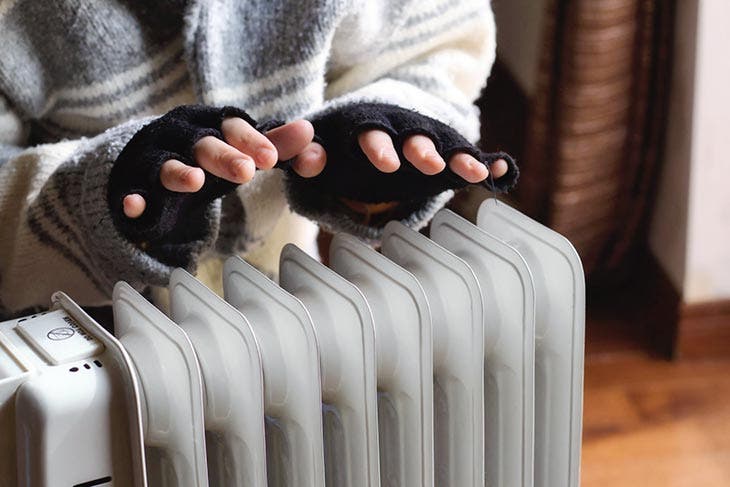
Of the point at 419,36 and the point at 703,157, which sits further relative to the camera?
the point at 703,157

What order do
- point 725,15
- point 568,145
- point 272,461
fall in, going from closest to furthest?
point 272,461 < point 725,15 < point 568,145

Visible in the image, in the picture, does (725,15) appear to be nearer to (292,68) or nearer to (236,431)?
(292,68)

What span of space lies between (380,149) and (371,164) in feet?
0.10

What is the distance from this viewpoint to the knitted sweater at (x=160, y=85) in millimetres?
801

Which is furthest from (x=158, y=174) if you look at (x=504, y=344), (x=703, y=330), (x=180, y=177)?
(x=703, y=330)

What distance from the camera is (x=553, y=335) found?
793 mm

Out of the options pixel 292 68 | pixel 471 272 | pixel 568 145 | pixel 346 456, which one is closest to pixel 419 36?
pixel 292 68

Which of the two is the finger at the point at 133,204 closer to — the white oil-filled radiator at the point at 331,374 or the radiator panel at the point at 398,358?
the white oil-filled radiator at the point at 331,374

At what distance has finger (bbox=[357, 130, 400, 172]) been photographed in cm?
71

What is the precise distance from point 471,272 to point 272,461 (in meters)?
0.18

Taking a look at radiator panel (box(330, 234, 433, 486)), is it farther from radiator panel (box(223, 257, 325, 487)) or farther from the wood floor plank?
the wood floor plank

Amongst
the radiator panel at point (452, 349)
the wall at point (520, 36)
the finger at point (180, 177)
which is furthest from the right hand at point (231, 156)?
the wall at point (520, 36)

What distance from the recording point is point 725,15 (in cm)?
130

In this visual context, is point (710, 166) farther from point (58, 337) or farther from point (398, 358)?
point (58, 337)
